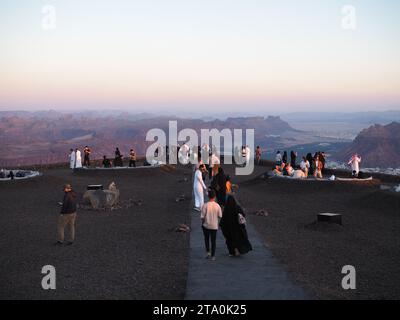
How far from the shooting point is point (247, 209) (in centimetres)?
2217

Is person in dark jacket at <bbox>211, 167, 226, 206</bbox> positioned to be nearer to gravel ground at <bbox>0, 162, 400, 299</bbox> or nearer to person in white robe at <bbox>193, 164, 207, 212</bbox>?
person in white robe at <bbox>193, 164, 207, 212</bbox>

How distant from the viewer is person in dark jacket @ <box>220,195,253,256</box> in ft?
44.0

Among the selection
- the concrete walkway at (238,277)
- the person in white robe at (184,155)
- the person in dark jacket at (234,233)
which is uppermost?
the person in dark jacket at (234,233)

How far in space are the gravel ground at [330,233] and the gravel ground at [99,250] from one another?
251cm

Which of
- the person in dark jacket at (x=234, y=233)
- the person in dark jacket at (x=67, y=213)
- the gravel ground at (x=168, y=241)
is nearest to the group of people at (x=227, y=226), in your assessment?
the person in dark jacket at (x=234, y=233)

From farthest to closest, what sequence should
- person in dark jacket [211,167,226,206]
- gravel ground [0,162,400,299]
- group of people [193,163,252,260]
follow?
person in dark jacket [211,167,226,206]
group of people [193,163,252,260]
gravel ground [0,162,400,299]

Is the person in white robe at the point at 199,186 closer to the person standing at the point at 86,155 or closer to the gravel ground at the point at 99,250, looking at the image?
the gravel ground at the point at 99,250

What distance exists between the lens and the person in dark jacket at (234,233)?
44.0ft

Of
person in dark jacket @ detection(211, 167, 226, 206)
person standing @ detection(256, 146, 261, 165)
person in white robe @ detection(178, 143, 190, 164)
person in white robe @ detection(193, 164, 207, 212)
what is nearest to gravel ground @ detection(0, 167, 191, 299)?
person in white robe @ detection(193, 164, 207, 212)

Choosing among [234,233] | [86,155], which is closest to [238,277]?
[234,233]

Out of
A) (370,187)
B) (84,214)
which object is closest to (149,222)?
(84,214)

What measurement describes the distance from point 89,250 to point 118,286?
150 inches

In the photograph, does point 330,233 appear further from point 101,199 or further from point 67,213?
point 101,199

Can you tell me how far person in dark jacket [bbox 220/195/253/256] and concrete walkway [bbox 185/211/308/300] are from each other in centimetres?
19
